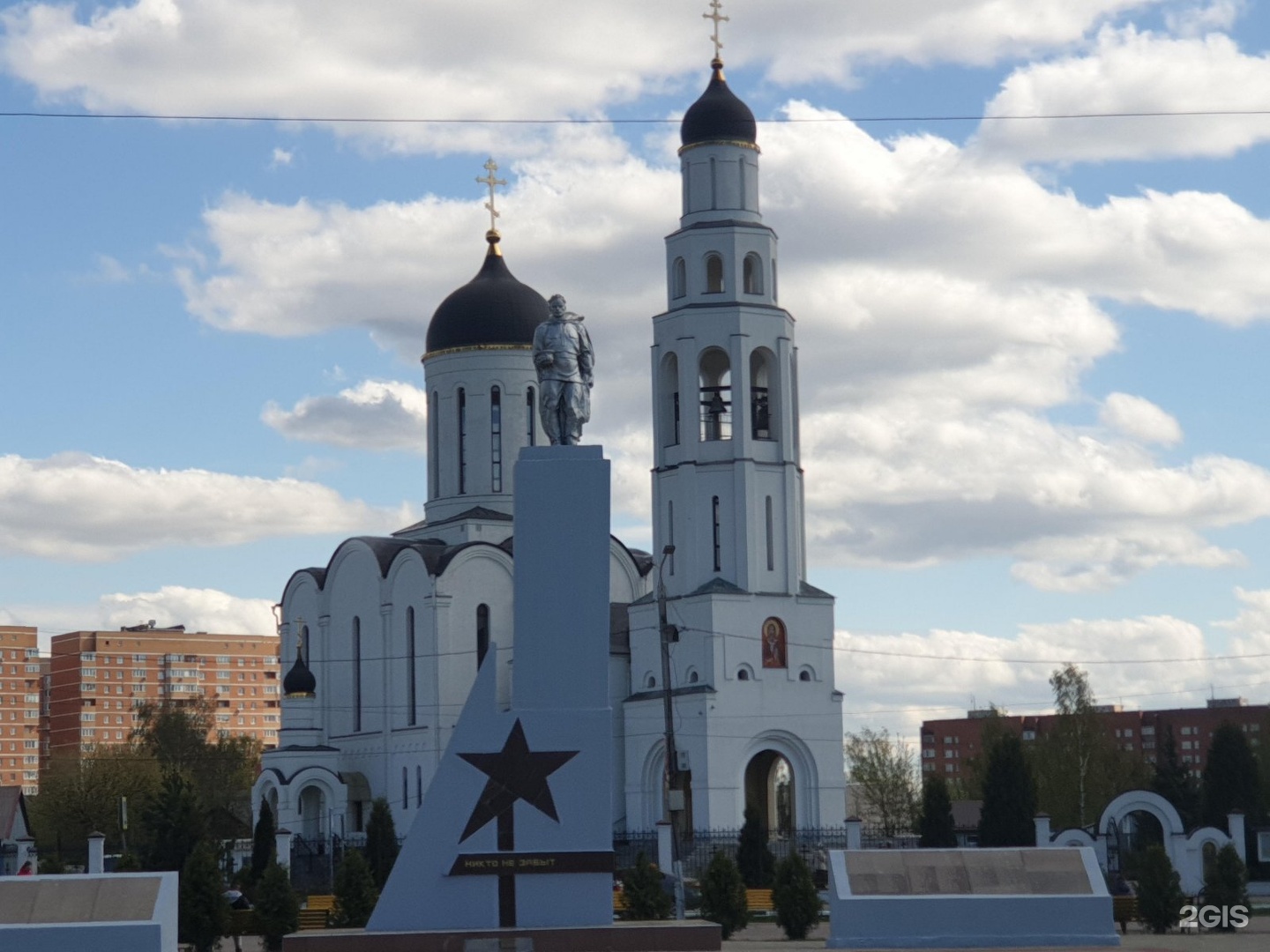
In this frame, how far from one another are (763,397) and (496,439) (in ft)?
24.6

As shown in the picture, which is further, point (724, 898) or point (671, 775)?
point (671, 775)

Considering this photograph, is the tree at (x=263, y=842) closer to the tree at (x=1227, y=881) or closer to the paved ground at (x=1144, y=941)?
the paved ground at (x=1144, y=941)

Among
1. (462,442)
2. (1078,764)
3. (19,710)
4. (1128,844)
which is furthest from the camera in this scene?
(19,710)

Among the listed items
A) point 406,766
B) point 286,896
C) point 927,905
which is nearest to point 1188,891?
point 927,905

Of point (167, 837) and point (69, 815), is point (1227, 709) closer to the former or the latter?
point (69, 815)

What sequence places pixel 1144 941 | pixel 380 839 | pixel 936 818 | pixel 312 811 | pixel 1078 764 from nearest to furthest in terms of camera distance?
pixel 1144 941
pixel 380 839
pixel 936 818
pixel 312 811
pixel 1078 764

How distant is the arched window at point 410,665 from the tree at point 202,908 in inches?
805

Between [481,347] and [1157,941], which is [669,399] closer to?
[481,347]

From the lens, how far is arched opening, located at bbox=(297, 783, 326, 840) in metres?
44.3

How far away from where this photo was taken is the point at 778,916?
24.5m

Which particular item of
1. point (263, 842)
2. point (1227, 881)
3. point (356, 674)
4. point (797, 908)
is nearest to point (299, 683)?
Result: point (356, 674)

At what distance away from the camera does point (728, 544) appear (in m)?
41.4

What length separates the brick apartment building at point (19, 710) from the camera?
11300 centimetres

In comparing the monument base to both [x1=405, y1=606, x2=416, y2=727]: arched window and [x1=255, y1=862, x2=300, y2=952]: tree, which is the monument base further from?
[x1=405, y1=606, x2=416, y2=727]: arched window
